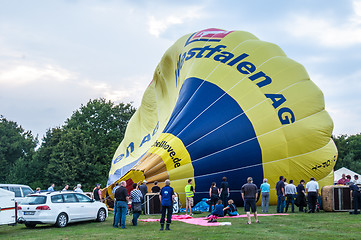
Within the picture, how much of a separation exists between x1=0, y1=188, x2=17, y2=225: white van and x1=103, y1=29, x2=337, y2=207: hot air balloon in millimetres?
4923

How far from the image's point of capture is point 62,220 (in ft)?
41.1

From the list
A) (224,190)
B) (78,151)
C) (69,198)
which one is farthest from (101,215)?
(78,151)

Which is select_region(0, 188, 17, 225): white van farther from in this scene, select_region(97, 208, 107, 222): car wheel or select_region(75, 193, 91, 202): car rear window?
select_region(97, 208, 107, 222): car wheel

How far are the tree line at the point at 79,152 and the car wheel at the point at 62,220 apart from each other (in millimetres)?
29790

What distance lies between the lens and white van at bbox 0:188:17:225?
11328 millimetres

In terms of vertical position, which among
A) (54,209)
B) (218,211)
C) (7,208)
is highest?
(7,208)

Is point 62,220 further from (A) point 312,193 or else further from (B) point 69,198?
(A) point 312,193

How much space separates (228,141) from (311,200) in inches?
148

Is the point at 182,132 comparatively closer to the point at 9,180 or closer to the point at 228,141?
the point at 228,141

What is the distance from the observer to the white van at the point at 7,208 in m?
11.3

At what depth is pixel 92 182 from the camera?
43938 millimetres

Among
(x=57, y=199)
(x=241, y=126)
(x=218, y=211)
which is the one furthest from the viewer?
(x=241, y=126)

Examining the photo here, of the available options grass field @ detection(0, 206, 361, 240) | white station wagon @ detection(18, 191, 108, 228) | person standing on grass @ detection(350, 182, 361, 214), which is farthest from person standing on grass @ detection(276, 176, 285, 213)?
white station wagon @ detection(18, 191, 108, 228)

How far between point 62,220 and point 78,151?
31.7 meters
